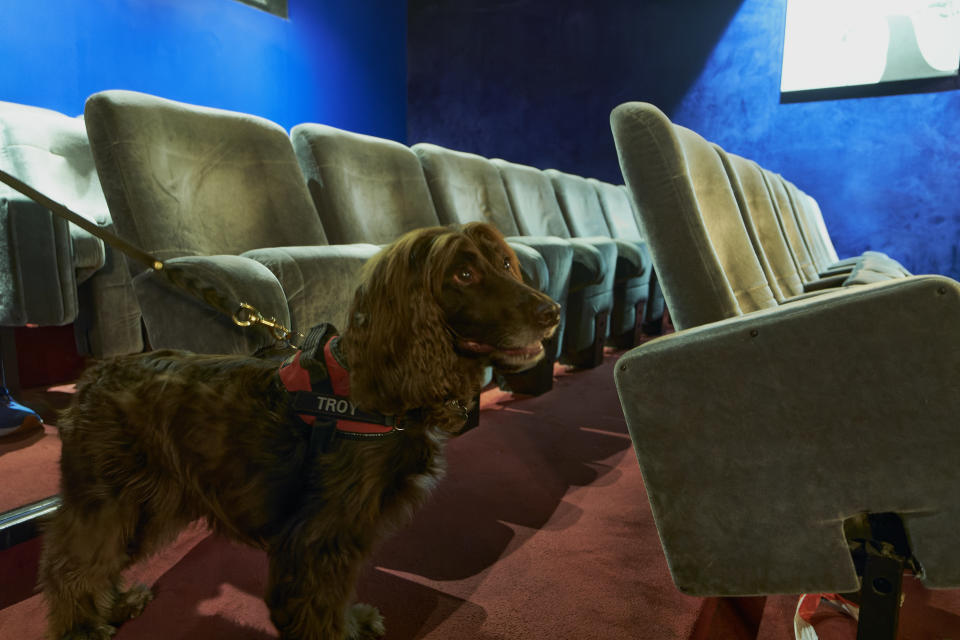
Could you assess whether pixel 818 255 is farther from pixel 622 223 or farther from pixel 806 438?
pixel 806 438

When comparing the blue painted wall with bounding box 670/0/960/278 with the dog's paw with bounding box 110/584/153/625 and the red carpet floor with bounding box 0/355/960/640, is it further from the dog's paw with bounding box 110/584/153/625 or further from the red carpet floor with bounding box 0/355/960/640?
the dog's paw with bounding box 110/584/153/625

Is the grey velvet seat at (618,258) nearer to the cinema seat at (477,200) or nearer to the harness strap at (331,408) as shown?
the cinema seat at (477,200)

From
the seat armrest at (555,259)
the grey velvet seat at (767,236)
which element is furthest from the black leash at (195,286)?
the grey velvet seat at (767,236)

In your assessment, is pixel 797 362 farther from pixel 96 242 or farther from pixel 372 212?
pixel 96 242

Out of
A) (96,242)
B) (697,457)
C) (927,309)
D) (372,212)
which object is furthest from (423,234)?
(96,242)

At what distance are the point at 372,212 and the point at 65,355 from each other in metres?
1.68

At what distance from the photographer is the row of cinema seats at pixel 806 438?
67 centimetres

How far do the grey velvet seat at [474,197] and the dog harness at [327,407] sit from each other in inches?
49.0

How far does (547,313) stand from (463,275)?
0.17m

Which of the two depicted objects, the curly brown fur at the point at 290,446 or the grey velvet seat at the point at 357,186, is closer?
the curly brown fur at the point at 290,446

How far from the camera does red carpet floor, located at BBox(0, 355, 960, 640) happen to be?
1.13m

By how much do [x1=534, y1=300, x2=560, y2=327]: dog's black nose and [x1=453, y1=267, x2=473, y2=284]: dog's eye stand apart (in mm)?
144

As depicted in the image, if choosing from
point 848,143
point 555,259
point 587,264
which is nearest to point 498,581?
point 555,259

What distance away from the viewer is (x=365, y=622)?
3.63 feet
